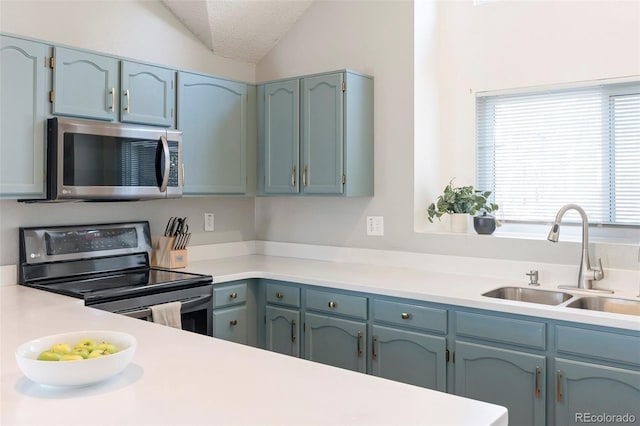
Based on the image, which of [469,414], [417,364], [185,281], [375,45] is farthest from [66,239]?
[469,414]

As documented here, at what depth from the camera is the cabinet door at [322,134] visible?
348cm

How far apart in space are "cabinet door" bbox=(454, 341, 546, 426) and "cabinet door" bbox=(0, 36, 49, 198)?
7.04 feet

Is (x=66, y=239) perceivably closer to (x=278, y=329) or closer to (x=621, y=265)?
(x=278, y=329)

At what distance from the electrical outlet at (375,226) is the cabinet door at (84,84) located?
165cm

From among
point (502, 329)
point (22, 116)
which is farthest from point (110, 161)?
point (502, 329)

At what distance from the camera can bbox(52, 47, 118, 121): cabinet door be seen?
281cm

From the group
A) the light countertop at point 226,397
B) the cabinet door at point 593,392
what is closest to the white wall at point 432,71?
the cabinet door at point 593,392

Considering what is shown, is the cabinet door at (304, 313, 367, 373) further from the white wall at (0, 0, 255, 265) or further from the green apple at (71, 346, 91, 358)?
the green apple at (71, 346, 91, 358)

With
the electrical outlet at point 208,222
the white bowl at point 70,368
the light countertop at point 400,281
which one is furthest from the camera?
the electrical outlet at point 208,222

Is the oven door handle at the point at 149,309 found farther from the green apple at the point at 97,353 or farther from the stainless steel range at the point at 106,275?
the green apple at the point at 97,353

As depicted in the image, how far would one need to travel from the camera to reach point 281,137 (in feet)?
12.3

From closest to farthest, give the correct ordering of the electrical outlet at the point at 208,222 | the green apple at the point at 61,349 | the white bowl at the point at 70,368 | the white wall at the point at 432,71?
the white bowl at the point at 70,368, the green apple at the point at 61,349, the white wall at the point at 432,71, the electrical outlet at the point at 208,222

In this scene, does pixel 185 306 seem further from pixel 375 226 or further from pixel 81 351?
pixel 81 351

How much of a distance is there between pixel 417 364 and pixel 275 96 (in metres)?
1.92
